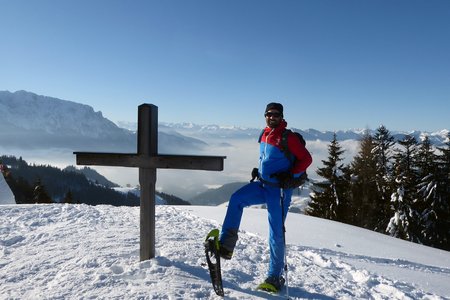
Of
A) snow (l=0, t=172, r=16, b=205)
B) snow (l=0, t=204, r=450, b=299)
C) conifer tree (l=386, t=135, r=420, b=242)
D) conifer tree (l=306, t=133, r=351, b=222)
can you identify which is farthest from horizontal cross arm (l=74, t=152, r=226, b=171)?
conifer tree (l=306, t=133, r=351, b=222)

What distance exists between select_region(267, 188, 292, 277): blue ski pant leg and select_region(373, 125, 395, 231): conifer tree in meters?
29.1

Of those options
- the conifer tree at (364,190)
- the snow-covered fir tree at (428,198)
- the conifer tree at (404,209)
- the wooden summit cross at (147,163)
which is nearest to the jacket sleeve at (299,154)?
the wooden summit cross at (147,163)

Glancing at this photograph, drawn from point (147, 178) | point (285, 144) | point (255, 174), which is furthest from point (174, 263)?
point (285, 144)

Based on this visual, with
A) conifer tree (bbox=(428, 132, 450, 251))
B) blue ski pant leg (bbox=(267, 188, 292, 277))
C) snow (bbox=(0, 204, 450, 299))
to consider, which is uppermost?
blue ski pant leg (bbox=(267, 188, 292, 277))

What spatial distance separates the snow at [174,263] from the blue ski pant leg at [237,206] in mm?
664

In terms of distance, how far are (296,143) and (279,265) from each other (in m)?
1.65

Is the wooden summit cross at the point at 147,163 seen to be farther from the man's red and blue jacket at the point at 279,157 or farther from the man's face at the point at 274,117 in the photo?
the man's face at the point at 274,117

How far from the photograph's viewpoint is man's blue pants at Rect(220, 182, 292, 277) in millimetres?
4418

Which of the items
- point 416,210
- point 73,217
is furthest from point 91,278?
point 416,210

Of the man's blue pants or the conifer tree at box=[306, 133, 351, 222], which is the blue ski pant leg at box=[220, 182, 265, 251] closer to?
the man's blue pants

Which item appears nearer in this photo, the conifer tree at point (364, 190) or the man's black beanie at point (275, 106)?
the man's black beanie at point (275, 106)

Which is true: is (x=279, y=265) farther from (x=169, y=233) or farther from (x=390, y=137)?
(x=390, y=137)

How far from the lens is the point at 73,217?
27.7 ft

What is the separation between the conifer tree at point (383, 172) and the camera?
104ft
